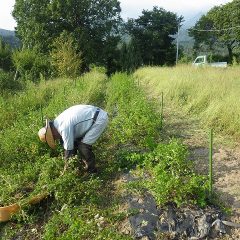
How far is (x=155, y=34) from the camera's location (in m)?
34.2

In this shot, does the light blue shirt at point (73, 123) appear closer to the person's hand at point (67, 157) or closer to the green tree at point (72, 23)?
the person's hand at point (67, 157)

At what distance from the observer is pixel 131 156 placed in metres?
5.02

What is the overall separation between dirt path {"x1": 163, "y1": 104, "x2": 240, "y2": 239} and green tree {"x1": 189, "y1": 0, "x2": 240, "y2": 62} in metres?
28.8

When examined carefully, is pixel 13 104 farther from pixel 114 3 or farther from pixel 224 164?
→ pixel 114 3

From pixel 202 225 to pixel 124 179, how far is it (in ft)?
4.74

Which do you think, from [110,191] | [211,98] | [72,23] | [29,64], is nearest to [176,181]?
[110,191]

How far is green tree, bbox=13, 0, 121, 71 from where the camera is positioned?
93.7ft

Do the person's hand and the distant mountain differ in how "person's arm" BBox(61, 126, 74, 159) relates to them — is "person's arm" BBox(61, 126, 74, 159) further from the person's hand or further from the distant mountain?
the distant mountain

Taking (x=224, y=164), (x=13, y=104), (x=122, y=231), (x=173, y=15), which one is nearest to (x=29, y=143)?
(x=122, y=231)

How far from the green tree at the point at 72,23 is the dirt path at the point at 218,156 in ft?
74.2

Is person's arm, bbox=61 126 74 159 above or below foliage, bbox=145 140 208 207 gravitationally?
above

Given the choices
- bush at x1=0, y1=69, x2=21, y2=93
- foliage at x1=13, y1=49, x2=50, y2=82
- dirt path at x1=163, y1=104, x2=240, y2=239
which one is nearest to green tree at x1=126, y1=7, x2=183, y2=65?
foliage at x1=13, y1=49, x2=50, y2=82

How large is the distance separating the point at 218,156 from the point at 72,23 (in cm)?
2597

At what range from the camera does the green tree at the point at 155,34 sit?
34438 millimetres
